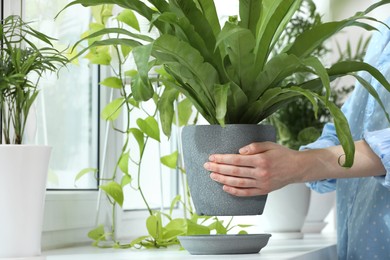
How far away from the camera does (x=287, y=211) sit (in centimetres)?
203

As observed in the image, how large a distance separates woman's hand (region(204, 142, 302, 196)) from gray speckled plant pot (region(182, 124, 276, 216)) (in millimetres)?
14

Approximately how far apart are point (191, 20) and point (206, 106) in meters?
0.15

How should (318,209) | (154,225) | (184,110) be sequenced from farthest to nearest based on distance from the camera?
(318,209)
(184,110)
(154,225)

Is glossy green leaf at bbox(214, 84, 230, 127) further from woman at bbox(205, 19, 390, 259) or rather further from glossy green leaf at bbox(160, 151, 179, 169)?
glossy green leaf at bbox(160, 151, 179, 169)

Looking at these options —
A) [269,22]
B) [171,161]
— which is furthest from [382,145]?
[171,161]

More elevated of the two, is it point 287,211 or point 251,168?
point 251,168

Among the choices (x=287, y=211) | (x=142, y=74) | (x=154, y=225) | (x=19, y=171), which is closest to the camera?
(x=142, y=74)

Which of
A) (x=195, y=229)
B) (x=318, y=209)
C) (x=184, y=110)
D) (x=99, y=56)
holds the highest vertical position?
(x=99, y=56)

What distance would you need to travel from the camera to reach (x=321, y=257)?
1604mm

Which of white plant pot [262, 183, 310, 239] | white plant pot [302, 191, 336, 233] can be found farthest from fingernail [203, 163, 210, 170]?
white plant pot [302, 191, 336, 233]

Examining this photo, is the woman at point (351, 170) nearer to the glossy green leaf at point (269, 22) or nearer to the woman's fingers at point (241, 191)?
the woman's fingers at point (241, 191)

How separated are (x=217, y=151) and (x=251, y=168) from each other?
0.06 m

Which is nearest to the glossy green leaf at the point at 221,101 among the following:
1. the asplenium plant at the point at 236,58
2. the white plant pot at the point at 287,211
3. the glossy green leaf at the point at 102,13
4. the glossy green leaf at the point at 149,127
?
the asplenium plant at the point at 236,58

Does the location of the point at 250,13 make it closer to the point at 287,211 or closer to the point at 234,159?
the point at 234,159
